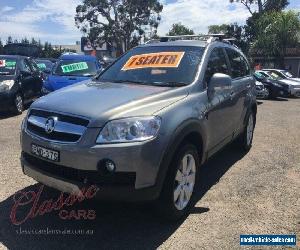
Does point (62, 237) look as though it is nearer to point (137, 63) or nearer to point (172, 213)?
point (172, 213)

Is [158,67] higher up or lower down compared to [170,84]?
higher up

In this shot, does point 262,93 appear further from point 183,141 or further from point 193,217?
point 183,141

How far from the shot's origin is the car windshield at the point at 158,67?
4.83 meters

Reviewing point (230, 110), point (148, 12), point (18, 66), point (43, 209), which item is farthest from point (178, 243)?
point (148, 12)

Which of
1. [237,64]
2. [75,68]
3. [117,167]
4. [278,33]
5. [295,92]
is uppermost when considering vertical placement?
[278,33]

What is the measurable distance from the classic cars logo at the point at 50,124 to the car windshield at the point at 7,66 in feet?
24.8

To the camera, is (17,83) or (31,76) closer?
(17,83)

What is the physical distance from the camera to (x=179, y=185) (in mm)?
4199

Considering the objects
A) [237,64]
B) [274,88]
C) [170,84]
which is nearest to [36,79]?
[237,64]

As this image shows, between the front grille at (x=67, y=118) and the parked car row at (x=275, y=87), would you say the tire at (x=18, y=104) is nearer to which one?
the front grille at (x=67, y=118)

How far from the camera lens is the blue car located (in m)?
10.8

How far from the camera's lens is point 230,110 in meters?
5.60

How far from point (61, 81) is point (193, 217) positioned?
7316mm

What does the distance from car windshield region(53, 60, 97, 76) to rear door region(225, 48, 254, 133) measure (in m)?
5.49
